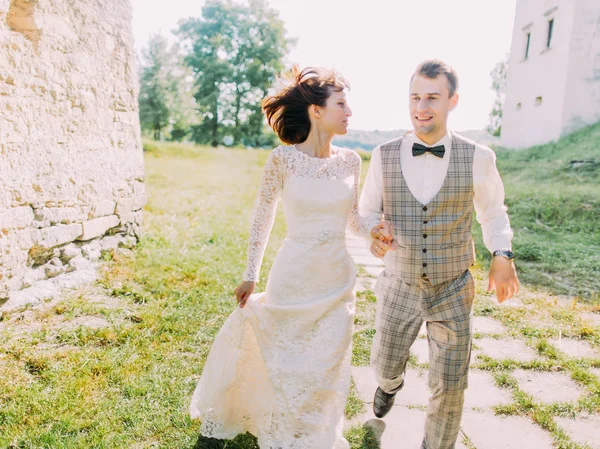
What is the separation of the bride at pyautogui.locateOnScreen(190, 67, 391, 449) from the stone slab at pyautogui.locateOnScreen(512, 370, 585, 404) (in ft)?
5.00

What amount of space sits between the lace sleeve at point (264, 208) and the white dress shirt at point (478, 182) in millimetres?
557

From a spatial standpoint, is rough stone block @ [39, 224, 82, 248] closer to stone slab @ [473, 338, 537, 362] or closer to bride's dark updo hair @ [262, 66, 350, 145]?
bride's dark updo hair @ [262, 66, 350, 145]

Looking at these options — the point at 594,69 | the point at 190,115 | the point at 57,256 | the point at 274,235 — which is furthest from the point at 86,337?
the point at 190,115

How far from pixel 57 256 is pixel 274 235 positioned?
3589 millimetres

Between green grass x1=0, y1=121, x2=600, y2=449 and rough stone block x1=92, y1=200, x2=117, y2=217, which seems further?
rough stone block x1=92, y1=200, x2=117, y2=217

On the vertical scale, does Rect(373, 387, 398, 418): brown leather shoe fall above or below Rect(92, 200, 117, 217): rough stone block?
below

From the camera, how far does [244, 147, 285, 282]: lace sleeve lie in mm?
2354

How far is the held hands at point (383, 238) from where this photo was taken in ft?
7.21

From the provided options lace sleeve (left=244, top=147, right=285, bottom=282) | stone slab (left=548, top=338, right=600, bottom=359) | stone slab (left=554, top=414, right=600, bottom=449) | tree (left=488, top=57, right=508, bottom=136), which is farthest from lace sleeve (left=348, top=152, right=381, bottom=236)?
tree (left=488, top=57, right=508, bottom=136)

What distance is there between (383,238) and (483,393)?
1.51 metres

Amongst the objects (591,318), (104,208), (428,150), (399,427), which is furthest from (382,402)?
(104,208)

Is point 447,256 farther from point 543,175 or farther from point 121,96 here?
point 543,175

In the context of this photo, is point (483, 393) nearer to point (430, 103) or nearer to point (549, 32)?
point (430, 103)

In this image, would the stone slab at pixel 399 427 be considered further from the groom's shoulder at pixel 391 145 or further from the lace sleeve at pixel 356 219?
the groom's shoulder at pixel 391 145
